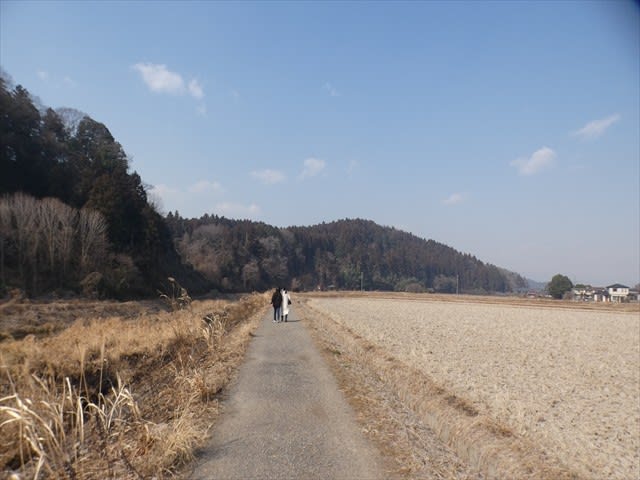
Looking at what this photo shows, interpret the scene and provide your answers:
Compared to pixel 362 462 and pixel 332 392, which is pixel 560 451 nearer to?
pixel 332 392

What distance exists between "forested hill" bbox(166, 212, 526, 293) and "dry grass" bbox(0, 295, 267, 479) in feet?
229

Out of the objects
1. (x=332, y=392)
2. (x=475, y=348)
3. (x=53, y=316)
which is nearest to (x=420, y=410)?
(x=332, y=392)

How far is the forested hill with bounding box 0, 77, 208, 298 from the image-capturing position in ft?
111

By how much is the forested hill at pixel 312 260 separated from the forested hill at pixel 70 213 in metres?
32.2

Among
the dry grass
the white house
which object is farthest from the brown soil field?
the white house

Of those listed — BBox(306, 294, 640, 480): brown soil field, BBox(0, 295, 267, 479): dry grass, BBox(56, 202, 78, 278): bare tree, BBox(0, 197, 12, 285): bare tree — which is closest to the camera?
BBox(0, 295, 267, 479): dry grass

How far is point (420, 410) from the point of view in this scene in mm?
8016

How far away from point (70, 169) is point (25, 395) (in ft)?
161

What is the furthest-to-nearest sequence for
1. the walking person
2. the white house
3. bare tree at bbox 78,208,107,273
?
the white house → bare tree at bbox 78,208,107,273 → the walking person

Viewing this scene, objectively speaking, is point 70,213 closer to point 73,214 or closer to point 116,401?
point 73,214

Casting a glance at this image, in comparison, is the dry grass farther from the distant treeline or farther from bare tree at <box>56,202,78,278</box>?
bare tree at <box>56,202,78,278</box>

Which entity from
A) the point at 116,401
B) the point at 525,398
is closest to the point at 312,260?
the point at 525,398

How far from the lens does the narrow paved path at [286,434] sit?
4.47 metres

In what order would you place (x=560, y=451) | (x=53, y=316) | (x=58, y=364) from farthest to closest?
(x=53, y=316) → (x=58, y=364) → (x=560, y=451)
